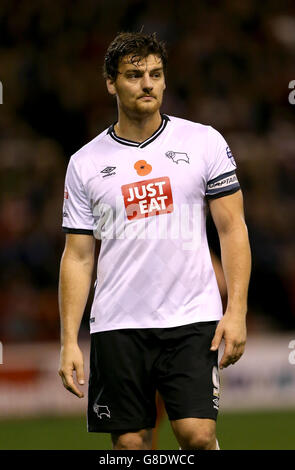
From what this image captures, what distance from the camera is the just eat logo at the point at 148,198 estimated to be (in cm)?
478

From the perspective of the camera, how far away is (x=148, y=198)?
4781mm

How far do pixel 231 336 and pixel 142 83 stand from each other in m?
1.21

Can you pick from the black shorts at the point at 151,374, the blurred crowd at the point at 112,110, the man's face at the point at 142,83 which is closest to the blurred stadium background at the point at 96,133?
the blurred crowd at the point at 112,110

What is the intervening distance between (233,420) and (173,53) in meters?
5.74

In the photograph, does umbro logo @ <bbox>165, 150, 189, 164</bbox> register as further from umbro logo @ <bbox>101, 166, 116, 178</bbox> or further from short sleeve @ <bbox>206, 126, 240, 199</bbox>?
umbro logo @ <bbox>101, 166, 116, 178</bbox>

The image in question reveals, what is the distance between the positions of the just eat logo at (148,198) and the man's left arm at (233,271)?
24cm

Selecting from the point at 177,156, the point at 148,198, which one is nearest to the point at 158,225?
the point at 148,198

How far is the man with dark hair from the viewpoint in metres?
4.76

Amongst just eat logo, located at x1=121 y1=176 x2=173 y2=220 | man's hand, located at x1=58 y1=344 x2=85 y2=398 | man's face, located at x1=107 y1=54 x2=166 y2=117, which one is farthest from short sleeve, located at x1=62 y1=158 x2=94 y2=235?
man's hand, located at x1=58 y1=344 x2=85 y2=398

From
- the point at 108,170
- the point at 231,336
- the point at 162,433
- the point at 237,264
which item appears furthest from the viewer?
the point at 162,433

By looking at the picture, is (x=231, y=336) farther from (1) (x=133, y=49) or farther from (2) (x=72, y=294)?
(1) (x=133, y=49)

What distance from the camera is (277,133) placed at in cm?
1373

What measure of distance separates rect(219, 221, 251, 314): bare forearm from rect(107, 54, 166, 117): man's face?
684mm

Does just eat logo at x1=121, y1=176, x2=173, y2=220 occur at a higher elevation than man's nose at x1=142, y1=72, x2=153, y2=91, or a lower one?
lower
